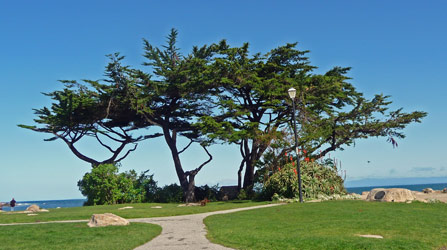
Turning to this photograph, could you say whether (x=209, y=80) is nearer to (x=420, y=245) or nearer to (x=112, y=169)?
(x=112, y=169)

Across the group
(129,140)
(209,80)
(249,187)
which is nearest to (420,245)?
(249,187)

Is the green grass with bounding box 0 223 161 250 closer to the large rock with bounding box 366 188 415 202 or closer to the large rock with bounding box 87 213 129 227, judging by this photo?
the large rock with bounding box 87 213 129 227

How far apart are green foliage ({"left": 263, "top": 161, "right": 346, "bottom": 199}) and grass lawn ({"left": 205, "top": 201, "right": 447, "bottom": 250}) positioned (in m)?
7.31

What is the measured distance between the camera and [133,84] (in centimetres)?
3084

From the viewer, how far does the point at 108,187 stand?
29891 mm

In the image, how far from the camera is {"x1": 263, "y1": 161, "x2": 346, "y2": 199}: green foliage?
75.4 ft

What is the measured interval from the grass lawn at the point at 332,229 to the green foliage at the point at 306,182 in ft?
24.0

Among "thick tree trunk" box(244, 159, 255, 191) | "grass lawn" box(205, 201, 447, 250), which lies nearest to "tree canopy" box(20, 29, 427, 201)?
"thick tree trunk" box(244, 159, 255, 191)

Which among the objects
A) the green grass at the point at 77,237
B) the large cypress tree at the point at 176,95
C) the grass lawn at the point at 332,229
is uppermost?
the large cypress tree at the point at 176,95

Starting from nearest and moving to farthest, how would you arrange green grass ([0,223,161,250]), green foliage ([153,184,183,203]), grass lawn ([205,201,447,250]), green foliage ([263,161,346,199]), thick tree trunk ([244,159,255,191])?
grass lawn ([205,201,447,250]), green grass ([0,223,161,250]), green foliage ([263,161,346,199]), thick tree trunk ([244,159,255,191]), green foliage ([153,184,183,203])

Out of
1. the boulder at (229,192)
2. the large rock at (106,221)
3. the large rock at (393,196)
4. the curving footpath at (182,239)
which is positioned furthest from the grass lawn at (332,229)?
the boulder at (229,192)

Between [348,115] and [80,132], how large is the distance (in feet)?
77.3

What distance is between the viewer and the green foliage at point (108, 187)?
29.9 meters

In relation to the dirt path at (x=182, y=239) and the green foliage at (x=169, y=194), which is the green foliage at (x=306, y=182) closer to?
the green foliage at (x=169, y=194)
